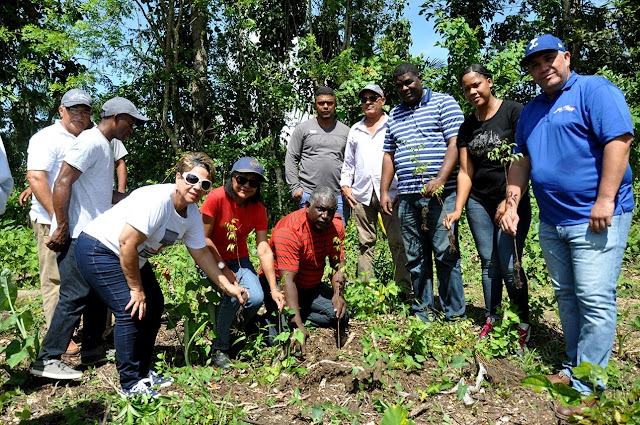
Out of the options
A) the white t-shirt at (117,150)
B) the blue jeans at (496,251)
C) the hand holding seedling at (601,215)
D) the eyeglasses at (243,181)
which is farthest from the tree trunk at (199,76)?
the hand holding seedling at (601,215)

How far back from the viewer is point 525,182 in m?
3.19

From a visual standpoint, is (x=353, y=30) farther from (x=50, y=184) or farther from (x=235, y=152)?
(x=50, y=184)

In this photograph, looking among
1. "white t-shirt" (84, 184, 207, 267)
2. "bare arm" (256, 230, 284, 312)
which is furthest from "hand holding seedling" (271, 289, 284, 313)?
"white t-shirt" (84, 184, 207, 267)

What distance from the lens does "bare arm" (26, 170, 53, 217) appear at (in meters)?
3.51

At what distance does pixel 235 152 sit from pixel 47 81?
550cm

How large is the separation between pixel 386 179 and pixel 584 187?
178 cm

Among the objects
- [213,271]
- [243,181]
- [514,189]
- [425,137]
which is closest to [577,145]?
[514,189]

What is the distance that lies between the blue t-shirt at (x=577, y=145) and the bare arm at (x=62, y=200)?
3008 mm

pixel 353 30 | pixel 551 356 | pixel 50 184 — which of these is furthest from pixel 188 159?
pixel 353 30

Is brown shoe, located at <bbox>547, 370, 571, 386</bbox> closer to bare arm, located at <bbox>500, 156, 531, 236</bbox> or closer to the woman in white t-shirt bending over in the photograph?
bare arm, located at <bbox>500, 156, 531, 236</bbox>

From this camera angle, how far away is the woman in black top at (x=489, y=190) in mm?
3449

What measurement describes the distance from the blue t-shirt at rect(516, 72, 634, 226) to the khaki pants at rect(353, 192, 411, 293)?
1.77 m

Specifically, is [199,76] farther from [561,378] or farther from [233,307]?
[561,378]

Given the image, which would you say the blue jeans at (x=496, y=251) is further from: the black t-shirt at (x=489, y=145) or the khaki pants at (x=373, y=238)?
the khaki pants at (x=373, y=238)
